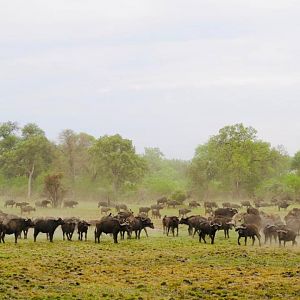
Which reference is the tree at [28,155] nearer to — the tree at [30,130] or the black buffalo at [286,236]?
the tree at [30,130]

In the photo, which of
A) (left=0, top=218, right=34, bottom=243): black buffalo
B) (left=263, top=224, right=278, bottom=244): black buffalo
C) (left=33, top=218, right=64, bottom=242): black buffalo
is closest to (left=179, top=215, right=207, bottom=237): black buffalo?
(left=263, top=224, right=278, bottom=244): black buffalo

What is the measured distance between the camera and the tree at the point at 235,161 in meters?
94.2

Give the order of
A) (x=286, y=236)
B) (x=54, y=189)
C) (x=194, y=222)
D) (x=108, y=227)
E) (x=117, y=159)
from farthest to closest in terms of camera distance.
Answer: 1. (x=117, y=159)
2. (x=54, y=189)
3. (x=194, y=222)
4. (x=108, y=227)
5. (x=286, y=236)

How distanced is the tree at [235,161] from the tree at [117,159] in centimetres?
1281

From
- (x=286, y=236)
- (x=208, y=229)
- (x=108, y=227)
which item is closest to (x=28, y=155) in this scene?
(x=108, y=227)

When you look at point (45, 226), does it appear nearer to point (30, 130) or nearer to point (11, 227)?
point (11, 227)

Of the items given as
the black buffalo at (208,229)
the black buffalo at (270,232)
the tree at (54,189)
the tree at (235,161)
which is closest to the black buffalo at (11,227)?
the black buffalo at (208,229)

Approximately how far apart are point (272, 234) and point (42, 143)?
209ft

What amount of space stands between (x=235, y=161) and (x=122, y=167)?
69.0 feet

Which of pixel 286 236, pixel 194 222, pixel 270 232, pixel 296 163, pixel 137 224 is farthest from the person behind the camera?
pixel 296 163

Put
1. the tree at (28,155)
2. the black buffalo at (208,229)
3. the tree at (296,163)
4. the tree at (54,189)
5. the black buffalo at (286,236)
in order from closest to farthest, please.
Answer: the black buffalo at (286,236), the black buffalo at (208,229), the tree at (54,189), the tree at (28,155), the tree at (296,163)

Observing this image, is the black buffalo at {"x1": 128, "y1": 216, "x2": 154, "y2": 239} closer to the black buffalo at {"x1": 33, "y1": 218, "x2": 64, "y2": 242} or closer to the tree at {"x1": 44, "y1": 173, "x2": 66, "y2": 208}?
the black buffalo at {"x1": 33, "y1": 218, "x2": 64, "y2": 242}

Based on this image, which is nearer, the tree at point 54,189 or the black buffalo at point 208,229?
the black buffalo at point 208,229

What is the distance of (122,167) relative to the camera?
91.2 metres
